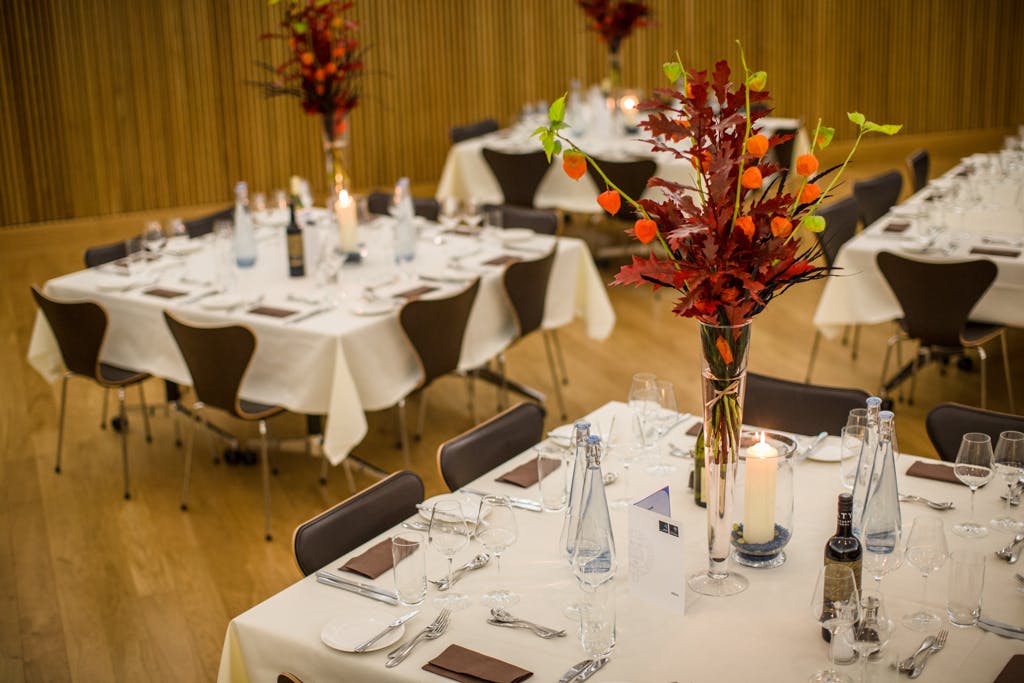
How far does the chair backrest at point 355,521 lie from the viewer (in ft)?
9.86

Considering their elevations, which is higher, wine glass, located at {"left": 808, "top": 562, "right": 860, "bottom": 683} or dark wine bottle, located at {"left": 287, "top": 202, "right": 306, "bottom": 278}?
dark wine bottle, located at {"left": 287, "top": 202, "right": 306, "bottom": 278}

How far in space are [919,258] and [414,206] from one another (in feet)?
10.4

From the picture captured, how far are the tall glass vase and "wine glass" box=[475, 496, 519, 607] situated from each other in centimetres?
44

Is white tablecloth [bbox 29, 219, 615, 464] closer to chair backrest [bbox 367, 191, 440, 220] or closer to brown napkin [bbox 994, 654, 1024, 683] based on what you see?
chair backrest [bbox 367, 191, 440, 220]

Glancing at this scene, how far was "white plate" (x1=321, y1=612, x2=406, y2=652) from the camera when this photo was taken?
2617 millimetres

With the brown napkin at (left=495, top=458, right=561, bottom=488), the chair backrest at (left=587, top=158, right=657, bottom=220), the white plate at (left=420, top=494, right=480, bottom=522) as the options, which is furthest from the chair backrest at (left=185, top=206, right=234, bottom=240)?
the white plate at (left=420, top=494, right=480, bottom=522)

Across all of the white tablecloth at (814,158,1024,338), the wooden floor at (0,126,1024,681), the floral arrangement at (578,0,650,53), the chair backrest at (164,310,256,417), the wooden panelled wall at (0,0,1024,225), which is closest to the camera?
the wooden floor at (0,126,1024,681)

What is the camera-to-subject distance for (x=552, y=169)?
8672 mm

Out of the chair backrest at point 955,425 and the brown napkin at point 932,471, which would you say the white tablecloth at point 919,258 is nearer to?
the chair backrest at point 955,425

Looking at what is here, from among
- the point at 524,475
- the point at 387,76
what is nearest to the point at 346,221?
the point at 524,475

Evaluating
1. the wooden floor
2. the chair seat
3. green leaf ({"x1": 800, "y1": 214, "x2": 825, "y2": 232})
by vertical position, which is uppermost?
green leaf ({"x1": 800, "y1": 214, "x2": 825, "y2": 232})

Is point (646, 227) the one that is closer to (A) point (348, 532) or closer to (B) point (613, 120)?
(A) point (348, 532)

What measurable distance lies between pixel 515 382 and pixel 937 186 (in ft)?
9.55

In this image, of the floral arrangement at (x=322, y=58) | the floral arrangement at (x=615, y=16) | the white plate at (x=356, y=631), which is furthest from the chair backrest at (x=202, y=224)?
the white plate at (x=356, y=631)
